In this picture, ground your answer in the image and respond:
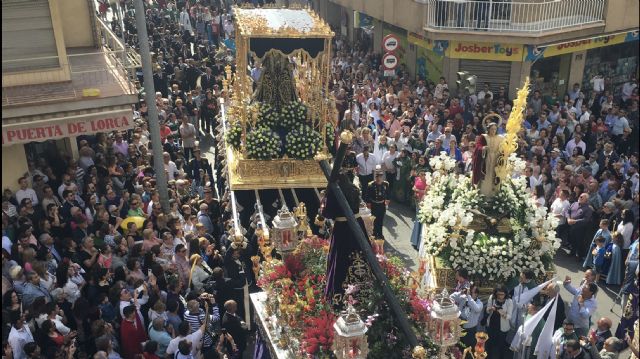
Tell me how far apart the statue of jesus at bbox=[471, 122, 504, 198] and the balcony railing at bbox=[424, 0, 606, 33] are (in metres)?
9.48

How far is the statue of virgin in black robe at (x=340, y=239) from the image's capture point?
283 inches

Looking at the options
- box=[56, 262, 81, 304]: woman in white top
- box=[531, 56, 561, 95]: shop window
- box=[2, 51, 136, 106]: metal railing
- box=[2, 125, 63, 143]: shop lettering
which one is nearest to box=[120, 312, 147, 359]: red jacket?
box=[56, 262, 81, 304]: woman in white top

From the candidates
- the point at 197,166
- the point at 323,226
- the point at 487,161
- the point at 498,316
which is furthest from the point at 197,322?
the point at 197,166

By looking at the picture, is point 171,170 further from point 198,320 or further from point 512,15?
point 512,15

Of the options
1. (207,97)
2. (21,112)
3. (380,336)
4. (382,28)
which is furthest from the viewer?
(382,28)

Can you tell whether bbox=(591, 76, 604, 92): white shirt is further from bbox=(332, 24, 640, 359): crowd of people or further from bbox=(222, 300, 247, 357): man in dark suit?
bbox=(222, 300, 247, 357): man in dark suit

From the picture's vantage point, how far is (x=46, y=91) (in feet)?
41.2

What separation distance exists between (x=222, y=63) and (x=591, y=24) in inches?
486

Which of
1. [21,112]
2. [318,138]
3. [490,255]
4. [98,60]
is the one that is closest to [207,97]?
[98,60]

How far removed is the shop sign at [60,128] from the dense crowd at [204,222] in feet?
2.37

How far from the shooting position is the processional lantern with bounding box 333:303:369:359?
6137 millimetres

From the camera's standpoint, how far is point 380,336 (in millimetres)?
6855

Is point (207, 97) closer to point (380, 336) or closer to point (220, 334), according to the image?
point (220, 334)

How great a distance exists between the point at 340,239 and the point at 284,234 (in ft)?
5.54
